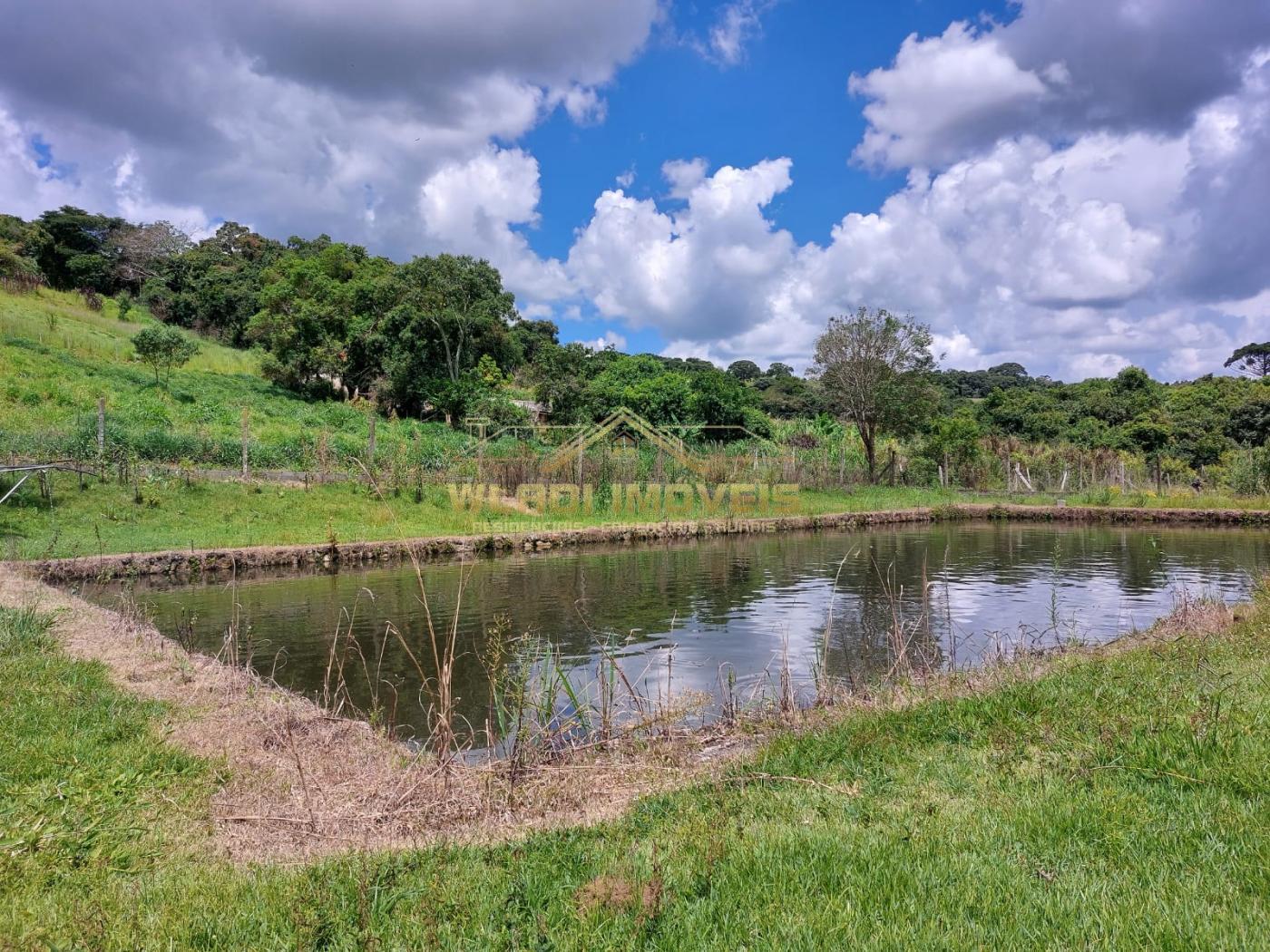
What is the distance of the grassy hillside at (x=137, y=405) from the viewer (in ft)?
63.0

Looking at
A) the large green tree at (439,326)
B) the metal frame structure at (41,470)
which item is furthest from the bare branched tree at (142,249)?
the metal frame structure at (41,470)

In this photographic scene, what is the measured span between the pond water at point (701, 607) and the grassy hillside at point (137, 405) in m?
7.30

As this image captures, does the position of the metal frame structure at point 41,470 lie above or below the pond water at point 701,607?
above

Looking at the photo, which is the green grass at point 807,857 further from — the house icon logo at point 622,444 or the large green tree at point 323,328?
the large green tree at point 323,328

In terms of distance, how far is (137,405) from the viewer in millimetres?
23969

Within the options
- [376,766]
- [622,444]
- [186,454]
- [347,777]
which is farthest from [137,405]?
[347,777]

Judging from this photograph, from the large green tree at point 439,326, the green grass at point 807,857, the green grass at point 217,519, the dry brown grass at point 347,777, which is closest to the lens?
the green grass at point 807,857

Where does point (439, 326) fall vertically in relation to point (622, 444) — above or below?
above

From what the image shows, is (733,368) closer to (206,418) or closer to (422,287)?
(422,287)

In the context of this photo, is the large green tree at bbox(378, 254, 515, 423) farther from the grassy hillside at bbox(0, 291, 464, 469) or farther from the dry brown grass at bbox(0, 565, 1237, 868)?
the dry brown grass at bbox(0, 565, 1237, 868)

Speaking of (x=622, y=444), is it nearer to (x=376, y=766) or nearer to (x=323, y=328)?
(x=323, y=328)

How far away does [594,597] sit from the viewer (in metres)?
12.6

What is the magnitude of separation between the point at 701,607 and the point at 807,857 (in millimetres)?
8833

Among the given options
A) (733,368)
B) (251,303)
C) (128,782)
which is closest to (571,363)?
(251,303)
